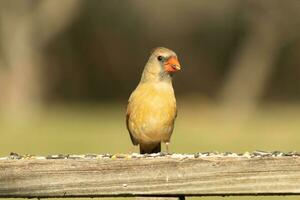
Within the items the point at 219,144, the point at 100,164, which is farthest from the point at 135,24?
the point at 100,164

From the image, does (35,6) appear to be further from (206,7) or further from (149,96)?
(149,96)

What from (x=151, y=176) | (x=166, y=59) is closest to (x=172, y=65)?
(x=166, y=59)

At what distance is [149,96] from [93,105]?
25.8 m

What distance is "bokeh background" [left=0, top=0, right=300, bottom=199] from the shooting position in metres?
28.6

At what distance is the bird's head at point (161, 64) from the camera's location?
5884 mm

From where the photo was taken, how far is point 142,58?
34.0 meters

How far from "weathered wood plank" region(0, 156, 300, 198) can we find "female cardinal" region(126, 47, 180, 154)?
2492mm

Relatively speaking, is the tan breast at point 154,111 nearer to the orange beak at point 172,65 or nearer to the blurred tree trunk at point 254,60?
the orange beak at point 172,65

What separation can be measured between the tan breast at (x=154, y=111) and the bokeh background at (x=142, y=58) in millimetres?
16604

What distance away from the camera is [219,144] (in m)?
16.5

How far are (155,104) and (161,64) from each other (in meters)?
0.26

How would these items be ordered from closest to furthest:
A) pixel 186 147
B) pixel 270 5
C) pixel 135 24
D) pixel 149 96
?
1. pixel 149 96
2. pixel 186 147
3. pixel 270 5
4. pixel 135 24

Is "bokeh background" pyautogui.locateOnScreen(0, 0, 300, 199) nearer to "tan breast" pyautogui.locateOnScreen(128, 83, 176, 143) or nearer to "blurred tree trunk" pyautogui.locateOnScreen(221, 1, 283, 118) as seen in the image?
"blurred tree trunk" pyautogui.locateOnScreen(221, 1, 283, 118)

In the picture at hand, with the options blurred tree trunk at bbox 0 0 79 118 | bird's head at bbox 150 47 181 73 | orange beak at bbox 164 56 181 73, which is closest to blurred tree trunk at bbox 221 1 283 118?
blurred tree trunk at bbox 0 0 79 118
